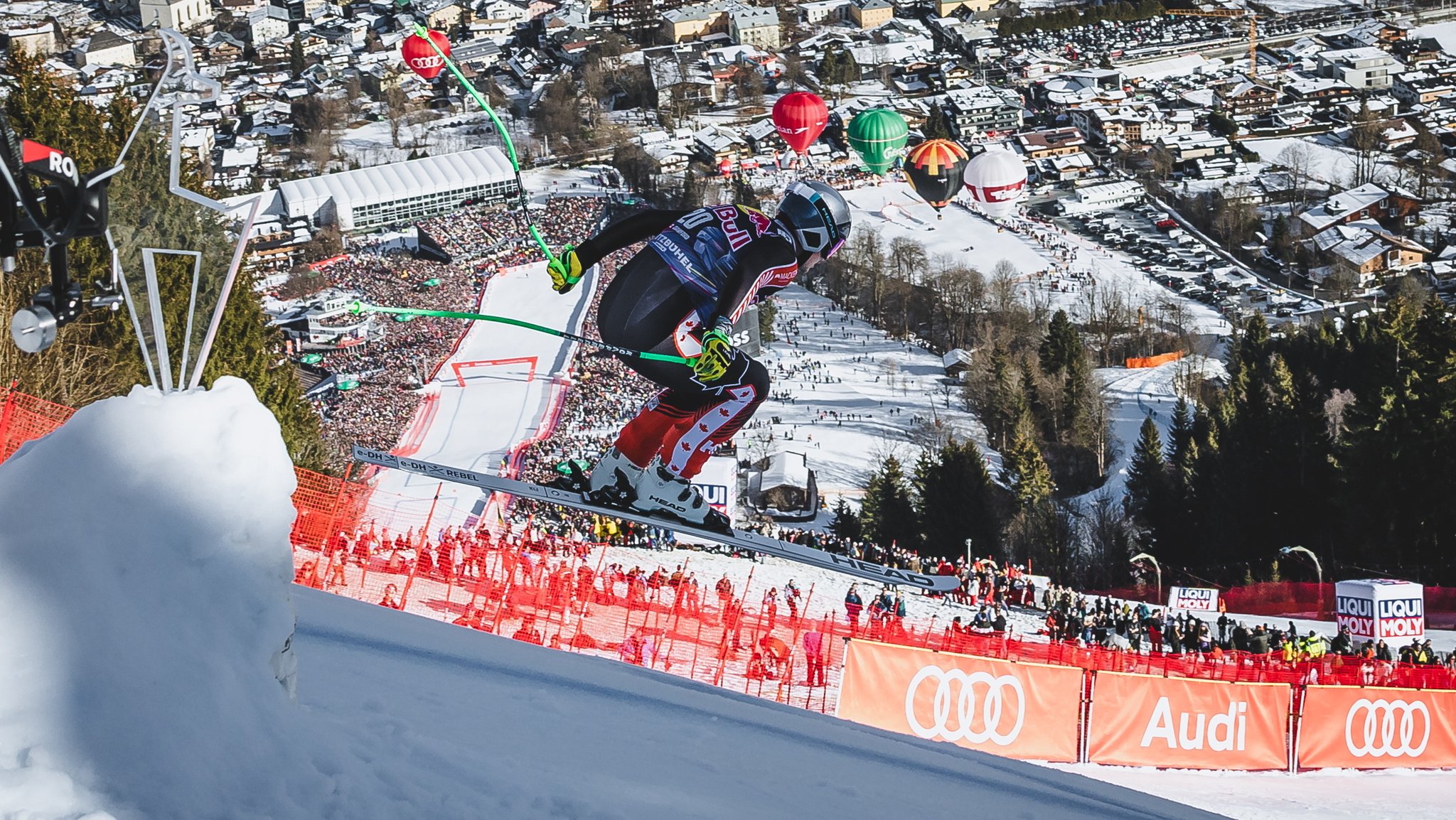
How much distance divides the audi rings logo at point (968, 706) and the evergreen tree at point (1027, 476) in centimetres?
1778

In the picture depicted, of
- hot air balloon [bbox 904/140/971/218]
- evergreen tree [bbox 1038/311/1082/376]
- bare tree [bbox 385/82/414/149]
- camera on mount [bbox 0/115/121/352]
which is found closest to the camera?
camera on mount [bbox 0/115/121/352]

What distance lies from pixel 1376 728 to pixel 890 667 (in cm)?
457

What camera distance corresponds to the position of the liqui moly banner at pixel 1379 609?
1414cm

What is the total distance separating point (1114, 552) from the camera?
26.0 meters

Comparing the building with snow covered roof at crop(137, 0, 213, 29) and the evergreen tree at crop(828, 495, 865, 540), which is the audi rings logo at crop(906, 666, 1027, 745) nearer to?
the evergreen tree at crop(828, 495, 865, 540)

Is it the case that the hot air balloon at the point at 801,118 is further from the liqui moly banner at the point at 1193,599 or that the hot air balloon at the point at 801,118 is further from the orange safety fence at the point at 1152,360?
the orange safety fence at the point at 1152,360

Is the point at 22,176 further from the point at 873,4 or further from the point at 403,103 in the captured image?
the point at 873,4

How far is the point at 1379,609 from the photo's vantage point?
14141 mm

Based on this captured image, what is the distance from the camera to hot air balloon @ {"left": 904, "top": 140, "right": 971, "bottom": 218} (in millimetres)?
30875

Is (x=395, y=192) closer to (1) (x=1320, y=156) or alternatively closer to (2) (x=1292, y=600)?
(1) (x=1320, y=156)

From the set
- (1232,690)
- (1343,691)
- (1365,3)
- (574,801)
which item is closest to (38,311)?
(574,801)

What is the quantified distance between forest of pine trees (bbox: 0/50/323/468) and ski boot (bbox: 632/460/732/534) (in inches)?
288

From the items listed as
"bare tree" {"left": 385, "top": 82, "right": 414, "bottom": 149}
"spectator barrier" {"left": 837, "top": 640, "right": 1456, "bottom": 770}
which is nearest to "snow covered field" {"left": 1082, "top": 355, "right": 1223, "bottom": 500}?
"spectator barrier" {"left": 837, "top": 640, "right": 1456, "bottom": 770}

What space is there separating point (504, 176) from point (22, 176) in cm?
5900
